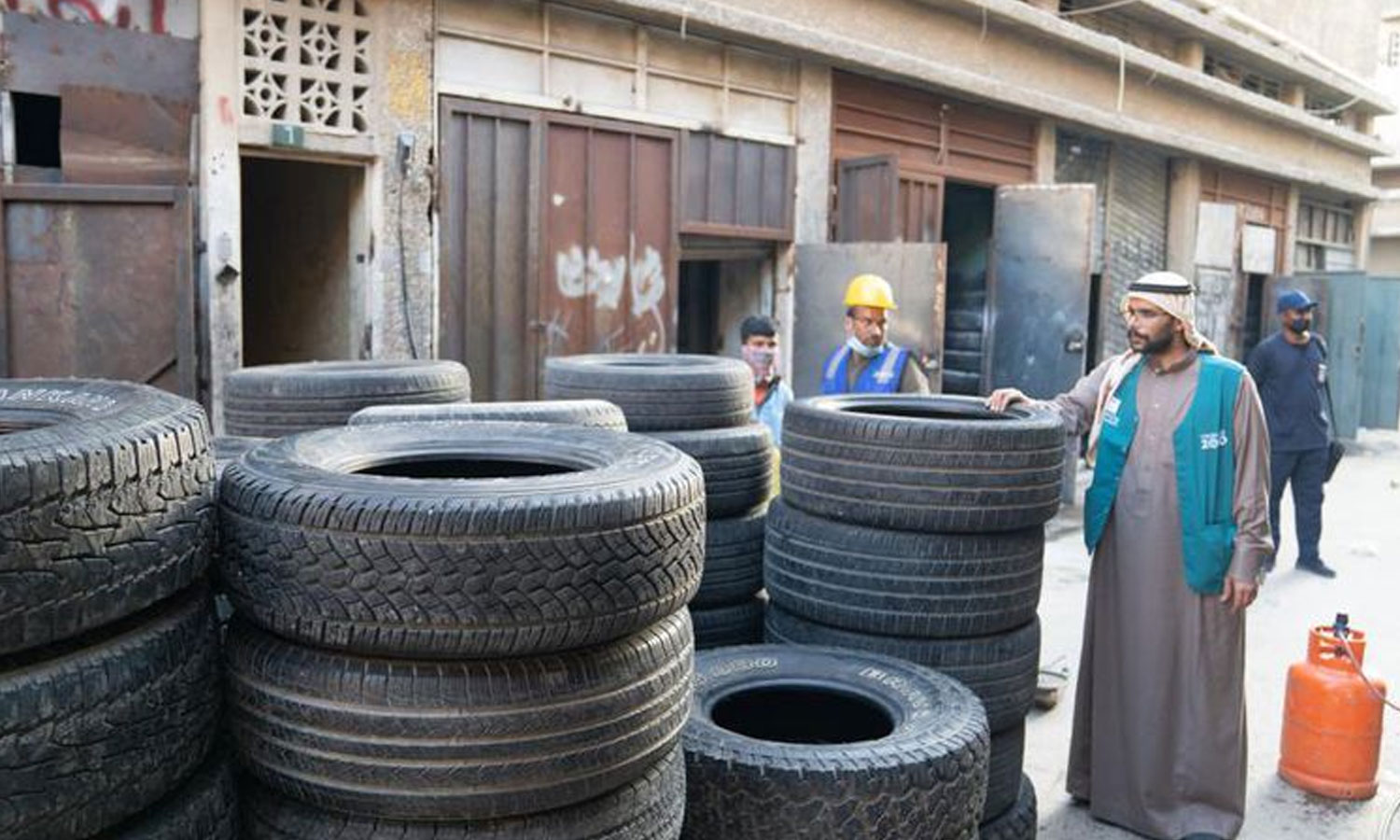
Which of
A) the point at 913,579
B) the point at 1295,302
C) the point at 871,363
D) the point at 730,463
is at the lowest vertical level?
the point at 913,579

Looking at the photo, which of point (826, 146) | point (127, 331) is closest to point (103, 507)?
point (127, 331)

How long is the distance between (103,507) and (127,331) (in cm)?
477

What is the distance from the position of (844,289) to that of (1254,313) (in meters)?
11.0

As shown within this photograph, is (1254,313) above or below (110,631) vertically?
above

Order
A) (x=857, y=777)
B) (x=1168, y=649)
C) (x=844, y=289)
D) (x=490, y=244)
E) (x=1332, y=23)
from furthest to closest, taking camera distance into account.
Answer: (x=1332, y=23), (x=844, y=289), (x=490, y=244), (x=1168, y=649), (x=857, y=777)

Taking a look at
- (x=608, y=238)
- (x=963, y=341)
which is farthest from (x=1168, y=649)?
(x=963, y=341)

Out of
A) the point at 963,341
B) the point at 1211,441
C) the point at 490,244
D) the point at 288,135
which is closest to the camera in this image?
the point at 1211,441

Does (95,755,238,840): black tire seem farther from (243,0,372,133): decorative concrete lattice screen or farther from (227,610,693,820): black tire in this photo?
(243,0,372,133): decorative concrete lattice screen

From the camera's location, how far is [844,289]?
9.36 metres

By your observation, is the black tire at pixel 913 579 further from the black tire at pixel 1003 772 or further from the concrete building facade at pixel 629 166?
the concrete building facade at pixel 629 166

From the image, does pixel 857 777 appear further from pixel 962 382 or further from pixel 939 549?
pixel 962 382

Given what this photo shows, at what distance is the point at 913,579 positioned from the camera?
354 centimetres

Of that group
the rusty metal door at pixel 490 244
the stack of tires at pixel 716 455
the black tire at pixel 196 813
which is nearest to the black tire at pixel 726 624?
the stack of tires at pixel 716 455

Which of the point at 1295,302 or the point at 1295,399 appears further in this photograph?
the point at 1295,302
